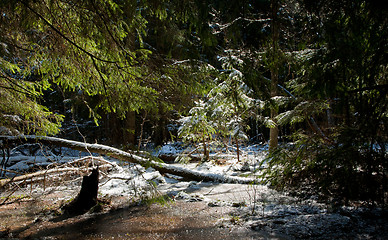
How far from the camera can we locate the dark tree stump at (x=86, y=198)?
15.8ft

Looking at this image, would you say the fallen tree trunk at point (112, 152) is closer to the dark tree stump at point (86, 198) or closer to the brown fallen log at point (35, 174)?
the brown fallen log at point (35, 174)

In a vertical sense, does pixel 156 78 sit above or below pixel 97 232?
above

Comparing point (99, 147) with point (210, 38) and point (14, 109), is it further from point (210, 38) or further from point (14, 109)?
Result: point (210, 38)

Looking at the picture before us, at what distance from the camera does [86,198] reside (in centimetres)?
488

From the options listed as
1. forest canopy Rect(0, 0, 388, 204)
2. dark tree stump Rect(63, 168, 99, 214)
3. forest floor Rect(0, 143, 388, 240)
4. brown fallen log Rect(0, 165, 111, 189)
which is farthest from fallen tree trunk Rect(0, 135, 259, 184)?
dark tree stump Rect(63, 168, 99, 214)

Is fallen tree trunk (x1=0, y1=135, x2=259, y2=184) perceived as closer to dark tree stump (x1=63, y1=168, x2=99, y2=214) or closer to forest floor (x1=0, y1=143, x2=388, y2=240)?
forest floor (x1=0, y1=143, x2=388, y2=240)

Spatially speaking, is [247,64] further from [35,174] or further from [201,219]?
[35,174]

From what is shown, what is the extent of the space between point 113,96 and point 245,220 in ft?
11.2

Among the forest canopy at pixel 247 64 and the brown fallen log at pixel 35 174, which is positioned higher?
the forest canopy at pixel 247 64

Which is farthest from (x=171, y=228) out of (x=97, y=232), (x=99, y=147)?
(x=99, y=147)

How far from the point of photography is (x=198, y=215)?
437 cm

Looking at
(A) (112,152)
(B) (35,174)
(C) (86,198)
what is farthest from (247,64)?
(B) (35,174)

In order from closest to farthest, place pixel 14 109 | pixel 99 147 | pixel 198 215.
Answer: pixel 198 215
pixel 14 109
pixel 99 147

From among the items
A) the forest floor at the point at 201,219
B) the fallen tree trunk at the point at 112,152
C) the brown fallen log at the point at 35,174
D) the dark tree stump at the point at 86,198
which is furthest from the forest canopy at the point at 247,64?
the dark tree stump at the point at 86,198
